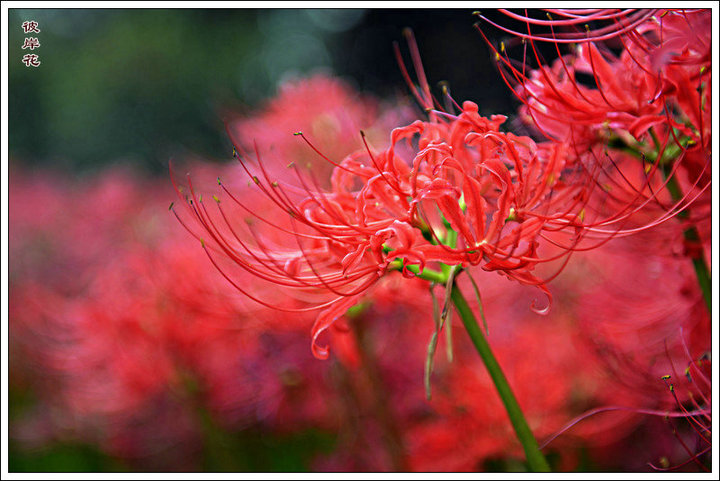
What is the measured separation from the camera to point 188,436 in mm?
1987

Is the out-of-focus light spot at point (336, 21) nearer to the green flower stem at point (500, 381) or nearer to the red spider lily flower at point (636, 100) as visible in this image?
the red spider lily flower at point (636, 100)

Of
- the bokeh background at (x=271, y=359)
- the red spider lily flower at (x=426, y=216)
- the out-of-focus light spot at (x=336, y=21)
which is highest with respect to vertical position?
the out-of-focus light spot at (x=336, y=21)

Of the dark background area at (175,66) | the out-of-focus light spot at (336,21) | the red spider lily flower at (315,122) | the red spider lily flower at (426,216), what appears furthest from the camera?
the out-of-focus light spot at (336,21)

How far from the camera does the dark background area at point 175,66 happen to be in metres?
2.97

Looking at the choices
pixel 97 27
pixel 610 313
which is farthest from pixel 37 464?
pixel 97 27

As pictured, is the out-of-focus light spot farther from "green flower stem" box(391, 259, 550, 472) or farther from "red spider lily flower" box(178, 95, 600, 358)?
"green flower stem" box(391, 259, 550, 472)

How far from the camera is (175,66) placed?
4.87 m

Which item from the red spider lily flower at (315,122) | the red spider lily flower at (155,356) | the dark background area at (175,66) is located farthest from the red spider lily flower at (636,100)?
the dark background area at (175,66)

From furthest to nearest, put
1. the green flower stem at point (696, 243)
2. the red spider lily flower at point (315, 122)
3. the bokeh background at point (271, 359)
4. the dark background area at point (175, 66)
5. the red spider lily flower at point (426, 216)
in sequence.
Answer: the dark background area at point (175, 66)
the red spider lily flower at point (315, 122)
the bokeh background at point (271, 359)
the green flower stem at point (696, 243)
the red spider lily flower at point (426, 216)

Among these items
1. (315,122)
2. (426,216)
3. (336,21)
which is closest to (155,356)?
(315,122)

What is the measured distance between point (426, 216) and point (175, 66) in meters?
4.53

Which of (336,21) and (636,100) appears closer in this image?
(636,100)

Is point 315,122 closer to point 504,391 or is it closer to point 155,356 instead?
point 155,356

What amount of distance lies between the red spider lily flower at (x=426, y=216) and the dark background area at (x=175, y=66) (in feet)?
4.34
